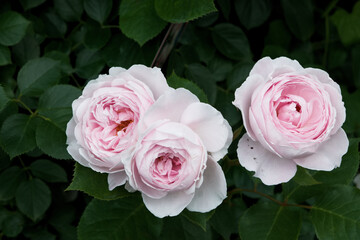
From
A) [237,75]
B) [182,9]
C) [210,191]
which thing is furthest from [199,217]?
[237,75]

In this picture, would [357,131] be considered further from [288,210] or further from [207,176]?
[207,176]

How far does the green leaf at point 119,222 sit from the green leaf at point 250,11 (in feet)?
2.07

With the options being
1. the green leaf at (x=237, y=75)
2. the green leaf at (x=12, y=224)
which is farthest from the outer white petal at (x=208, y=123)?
the green leaf at (x=12, y=224)

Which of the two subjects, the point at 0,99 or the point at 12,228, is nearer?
the point at 0,99

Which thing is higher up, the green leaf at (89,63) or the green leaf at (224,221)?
the green leaf at (89,63)

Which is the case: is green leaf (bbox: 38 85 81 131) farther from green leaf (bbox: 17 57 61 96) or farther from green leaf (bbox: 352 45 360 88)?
green leaf (bbox: 352 45 360 88)

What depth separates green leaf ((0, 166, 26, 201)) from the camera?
112 centimetres

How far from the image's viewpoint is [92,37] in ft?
3.69

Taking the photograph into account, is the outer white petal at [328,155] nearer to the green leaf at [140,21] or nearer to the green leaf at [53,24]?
the green leaf at [140,21]

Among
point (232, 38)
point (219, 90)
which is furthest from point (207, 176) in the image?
point (232, 38)

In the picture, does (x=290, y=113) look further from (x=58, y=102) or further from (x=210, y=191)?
(x=58, y=102)

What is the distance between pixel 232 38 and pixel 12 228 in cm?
80

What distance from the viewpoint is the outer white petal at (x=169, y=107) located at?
0.63m

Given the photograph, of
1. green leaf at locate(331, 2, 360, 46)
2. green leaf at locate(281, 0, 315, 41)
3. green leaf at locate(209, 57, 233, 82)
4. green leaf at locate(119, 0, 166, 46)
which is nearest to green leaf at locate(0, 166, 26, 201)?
green leaf at locate(119, 0, 166, 46)
